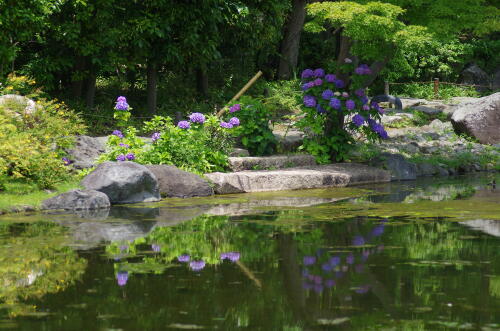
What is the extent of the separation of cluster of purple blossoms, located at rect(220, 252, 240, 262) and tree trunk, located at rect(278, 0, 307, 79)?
70.1 ft

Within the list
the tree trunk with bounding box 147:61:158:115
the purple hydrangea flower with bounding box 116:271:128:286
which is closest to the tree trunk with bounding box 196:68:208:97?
the tree trunk with bounding box 147:61:158:115

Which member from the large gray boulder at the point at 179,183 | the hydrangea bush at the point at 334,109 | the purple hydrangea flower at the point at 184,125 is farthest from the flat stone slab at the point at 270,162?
the large gray boulder at the point at 179,183

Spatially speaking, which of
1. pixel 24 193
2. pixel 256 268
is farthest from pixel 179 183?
pixel 256 268

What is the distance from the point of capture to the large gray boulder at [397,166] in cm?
1580

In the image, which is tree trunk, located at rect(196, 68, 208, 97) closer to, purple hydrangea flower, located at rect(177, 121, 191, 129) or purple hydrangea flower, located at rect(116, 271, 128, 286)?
purple hydrangea flower, located at rect(177, 121, 191, 129)

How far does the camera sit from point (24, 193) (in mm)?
Result: 11336

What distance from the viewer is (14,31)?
17.9m

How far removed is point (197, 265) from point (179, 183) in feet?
19.2

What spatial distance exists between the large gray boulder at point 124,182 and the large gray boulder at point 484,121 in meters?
11.4

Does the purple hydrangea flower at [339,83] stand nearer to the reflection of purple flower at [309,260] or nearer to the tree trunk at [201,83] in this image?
the reflection of purple flower at [309,260]

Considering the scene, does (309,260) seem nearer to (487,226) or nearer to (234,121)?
(487,226)

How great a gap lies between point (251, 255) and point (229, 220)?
2.48 m

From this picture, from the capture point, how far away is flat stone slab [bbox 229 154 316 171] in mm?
14414

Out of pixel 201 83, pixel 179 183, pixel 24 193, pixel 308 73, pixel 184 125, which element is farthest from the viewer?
pixel 201 83
